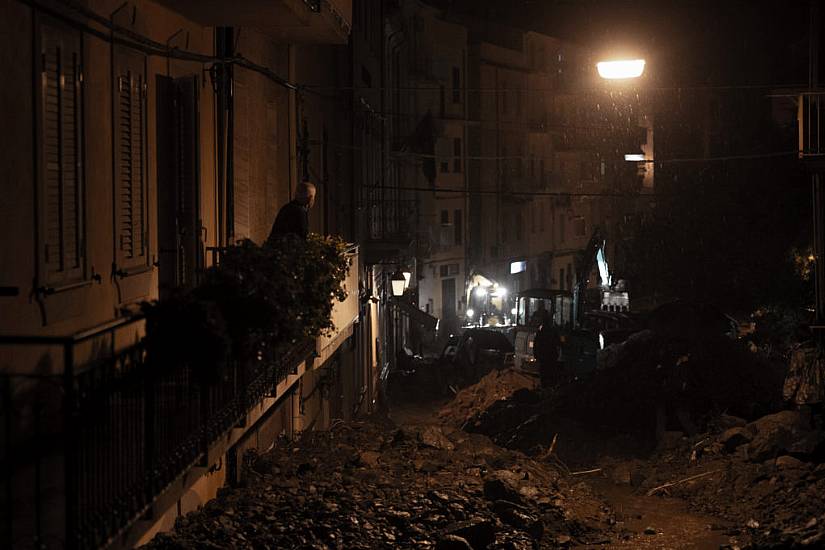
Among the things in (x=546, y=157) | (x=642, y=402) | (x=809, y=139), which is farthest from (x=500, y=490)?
(x=546, y=157)

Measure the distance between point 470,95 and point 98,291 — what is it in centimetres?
4993

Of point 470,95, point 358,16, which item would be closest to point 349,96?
point 358,16

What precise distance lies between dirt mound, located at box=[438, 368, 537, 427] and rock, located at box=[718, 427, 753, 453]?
7.82 meters

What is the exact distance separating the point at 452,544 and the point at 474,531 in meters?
0.80

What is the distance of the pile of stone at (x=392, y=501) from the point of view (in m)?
12.4

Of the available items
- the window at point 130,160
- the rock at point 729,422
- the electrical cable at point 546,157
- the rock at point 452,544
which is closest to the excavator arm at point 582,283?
the electrical cable at point 546,157

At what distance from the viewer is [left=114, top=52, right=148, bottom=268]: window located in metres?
10.5

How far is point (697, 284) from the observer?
45.4 metres

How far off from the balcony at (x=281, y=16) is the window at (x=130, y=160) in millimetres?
1471

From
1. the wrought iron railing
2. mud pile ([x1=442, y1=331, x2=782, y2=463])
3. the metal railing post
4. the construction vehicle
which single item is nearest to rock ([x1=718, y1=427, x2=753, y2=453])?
mud pile ([x1=442, y1=331, x2=782, y2=463])

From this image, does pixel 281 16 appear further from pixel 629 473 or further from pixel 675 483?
pixel 629 473

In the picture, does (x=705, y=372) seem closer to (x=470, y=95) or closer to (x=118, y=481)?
(x=118, y=481)

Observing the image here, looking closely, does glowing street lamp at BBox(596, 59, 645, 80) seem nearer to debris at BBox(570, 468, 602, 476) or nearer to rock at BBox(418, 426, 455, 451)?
rock at BBox(418, 426, 455, 451)

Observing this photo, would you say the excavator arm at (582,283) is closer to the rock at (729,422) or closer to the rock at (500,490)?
the rock at (729,422)
